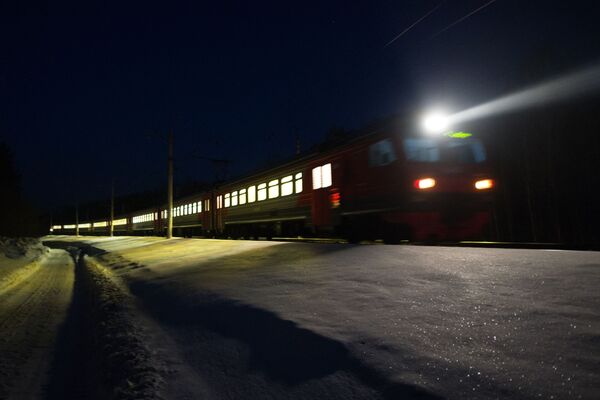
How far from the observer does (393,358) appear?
272cm

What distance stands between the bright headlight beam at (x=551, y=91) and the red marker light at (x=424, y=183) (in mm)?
11461

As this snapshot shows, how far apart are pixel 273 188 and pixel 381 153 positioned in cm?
623

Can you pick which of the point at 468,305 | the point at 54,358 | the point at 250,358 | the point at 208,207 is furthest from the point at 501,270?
the point at 208,207

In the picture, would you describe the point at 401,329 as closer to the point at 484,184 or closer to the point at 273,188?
the point at 484,184

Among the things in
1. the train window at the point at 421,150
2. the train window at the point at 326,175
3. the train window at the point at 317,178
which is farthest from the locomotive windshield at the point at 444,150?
the train window at the point at 317,178

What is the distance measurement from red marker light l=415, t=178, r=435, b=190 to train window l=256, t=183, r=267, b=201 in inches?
309

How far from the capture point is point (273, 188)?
15266 mm

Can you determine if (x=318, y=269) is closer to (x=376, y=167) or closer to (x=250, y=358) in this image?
(x=250, y=358)

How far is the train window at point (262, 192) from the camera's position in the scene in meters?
15.9

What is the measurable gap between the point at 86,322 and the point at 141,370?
3422mm

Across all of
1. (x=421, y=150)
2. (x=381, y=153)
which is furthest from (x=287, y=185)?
(x=421, y=150)

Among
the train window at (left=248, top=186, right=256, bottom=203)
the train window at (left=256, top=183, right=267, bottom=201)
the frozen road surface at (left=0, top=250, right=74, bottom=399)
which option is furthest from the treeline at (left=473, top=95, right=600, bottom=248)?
the frozen road surface at (left=0, top=250, right=74, bottom=399)

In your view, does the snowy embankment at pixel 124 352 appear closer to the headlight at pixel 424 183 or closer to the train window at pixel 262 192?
the headlight at pixel 424 183

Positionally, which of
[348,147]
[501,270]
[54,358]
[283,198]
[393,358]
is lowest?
[54,358]
